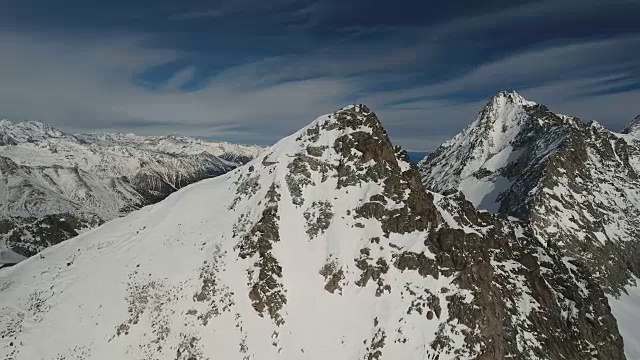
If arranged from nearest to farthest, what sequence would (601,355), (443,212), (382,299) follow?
(382,299), (601,355), (443,212)

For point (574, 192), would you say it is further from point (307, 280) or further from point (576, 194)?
point (307, 280)

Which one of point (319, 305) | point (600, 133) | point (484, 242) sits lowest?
point (319, 305)

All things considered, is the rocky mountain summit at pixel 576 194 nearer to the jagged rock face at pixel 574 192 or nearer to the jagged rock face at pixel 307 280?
the jagged rock face at pixel 574 192

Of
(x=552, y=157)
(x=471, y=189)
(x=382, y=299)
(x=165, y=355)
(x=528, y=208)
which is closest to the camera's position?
(x=165, y=355)

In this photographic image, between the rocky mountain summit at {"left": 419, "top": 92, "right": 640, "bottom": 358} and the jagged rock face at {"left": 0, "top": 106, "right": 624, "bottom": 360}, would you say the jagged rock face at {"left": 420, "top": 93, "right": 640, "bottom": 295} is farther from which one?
the jagged rock face at {"left": 0, "top": 106, "right": 624, "bottom": 360}

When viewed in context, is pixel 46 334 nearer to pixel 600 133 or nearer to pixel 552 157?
pixel 552 157

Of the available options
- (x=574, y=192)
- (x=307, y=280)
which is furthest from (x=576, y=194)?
(x=307, y=280)

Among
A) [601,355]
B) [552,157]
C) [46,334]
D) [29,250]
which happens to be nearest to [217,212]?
[46,334]
